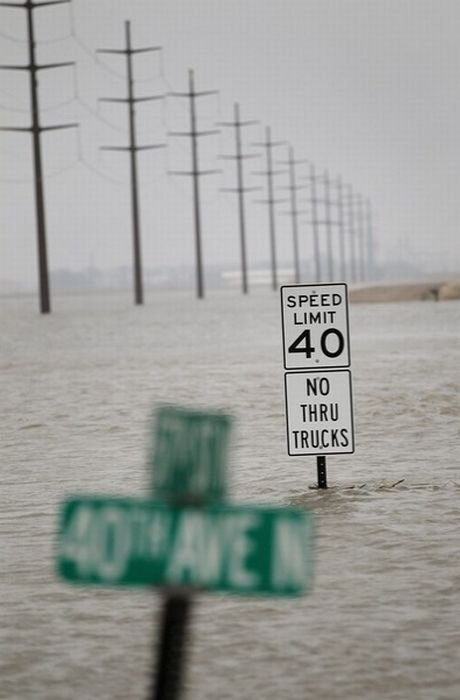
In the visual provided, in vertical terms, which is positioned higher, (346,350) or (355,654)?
(346,350)

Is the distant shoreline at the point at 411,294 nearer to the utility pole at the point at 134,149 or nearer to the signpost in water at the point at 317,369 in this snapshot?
the utility pole at the point at 134,149

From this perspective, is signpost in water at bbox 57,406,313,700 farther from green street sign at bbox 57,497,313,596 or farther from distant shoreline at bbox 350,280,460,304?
distant shoreline at bbox 350,280,460,304

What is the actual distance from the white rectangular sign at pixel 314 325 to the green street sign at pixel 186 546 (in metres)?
6.41

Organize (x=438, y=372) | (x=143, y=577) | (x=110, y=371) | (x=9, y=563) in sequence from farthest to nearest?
(x=110, y=371)
(x=438, y=372)
(x=9, y=563)
(x=143, y=577)

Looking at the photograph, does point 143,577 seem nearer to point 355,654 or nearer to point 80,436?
point 355,654

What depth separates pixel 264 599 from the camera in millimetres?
7379

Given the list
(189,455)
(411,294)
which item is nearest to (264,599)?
(189,455)

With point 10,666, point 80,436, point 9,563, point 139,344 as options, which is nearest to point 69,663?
point 10,666

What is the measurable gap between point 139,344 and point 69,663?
94.0 ft

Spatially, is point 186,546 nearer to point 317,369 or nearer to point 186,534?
point 186,534

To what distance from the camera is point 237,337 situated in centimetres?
3650

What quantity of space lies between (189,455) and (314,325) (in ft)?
21.0

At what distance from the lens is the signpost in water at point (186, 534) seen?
3424 millimetres

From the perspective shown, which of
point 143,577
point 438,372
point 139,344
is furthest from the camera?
point 139,344
